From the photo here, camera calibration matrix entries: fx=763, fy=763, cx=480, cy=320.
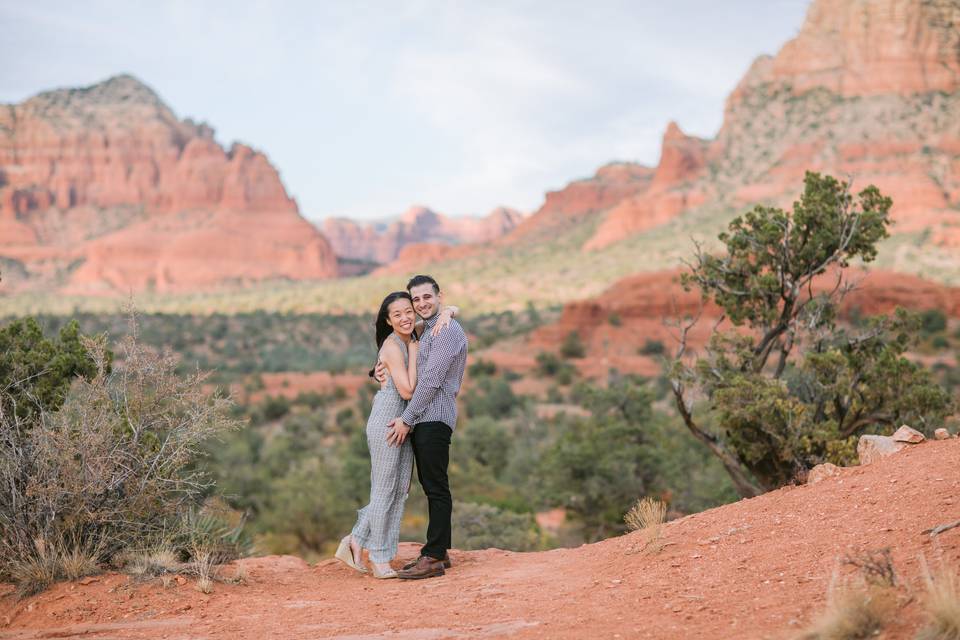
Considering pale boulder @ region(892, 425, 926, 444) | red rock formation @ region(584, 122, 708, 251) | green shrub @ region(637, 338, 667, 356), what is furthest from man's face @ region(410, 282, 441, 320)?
red rock formation @ region(584, 122, 708, 251)

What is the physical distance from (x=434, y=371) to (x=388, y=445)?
0.68 meters

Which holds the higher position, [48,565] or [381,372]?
[381,372]

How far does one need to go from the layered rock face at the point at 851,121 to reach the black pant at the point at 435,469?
171 ft

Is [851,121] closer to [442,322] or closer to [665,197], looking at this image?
[665,197]

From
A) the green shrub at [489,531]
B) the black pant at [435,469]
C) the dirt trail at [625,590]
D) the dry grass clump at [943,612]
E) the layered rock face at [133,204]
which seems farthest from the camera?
the layered rock face at [133,204]

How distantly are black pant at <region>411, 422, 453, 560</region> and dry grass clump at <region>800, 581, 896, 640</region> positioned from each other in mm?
2784

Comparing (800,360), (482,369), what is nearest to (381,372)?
(800,360)

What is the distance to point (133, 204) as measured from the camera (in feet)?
369

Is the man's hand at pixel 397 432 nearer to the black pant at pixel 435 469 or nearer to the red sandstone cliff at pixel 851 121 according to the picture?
A: the black pant at pixel 435 469

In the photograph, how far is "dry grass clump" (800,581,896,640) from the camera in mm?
2955

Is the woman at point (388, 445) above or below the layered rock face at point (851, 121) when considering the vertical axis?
below

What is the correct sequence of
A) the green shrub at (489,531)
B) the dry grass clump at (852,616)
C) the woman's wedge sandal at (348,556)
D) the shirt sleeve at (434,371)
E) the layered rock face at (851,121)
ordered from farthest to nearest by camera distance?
the layered rock face at (851,121), the green shrub at (489,531), the woman's wedge sandal at (348,556), the shirt sleeve at (434,371), the dry grass clump at (852,616)

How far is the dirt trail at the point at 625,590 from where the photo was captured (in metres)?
3.66

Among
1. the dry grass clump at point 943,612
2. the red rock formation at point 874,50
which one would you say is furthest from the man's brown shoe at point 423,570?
the red rock formation at point 874,50
